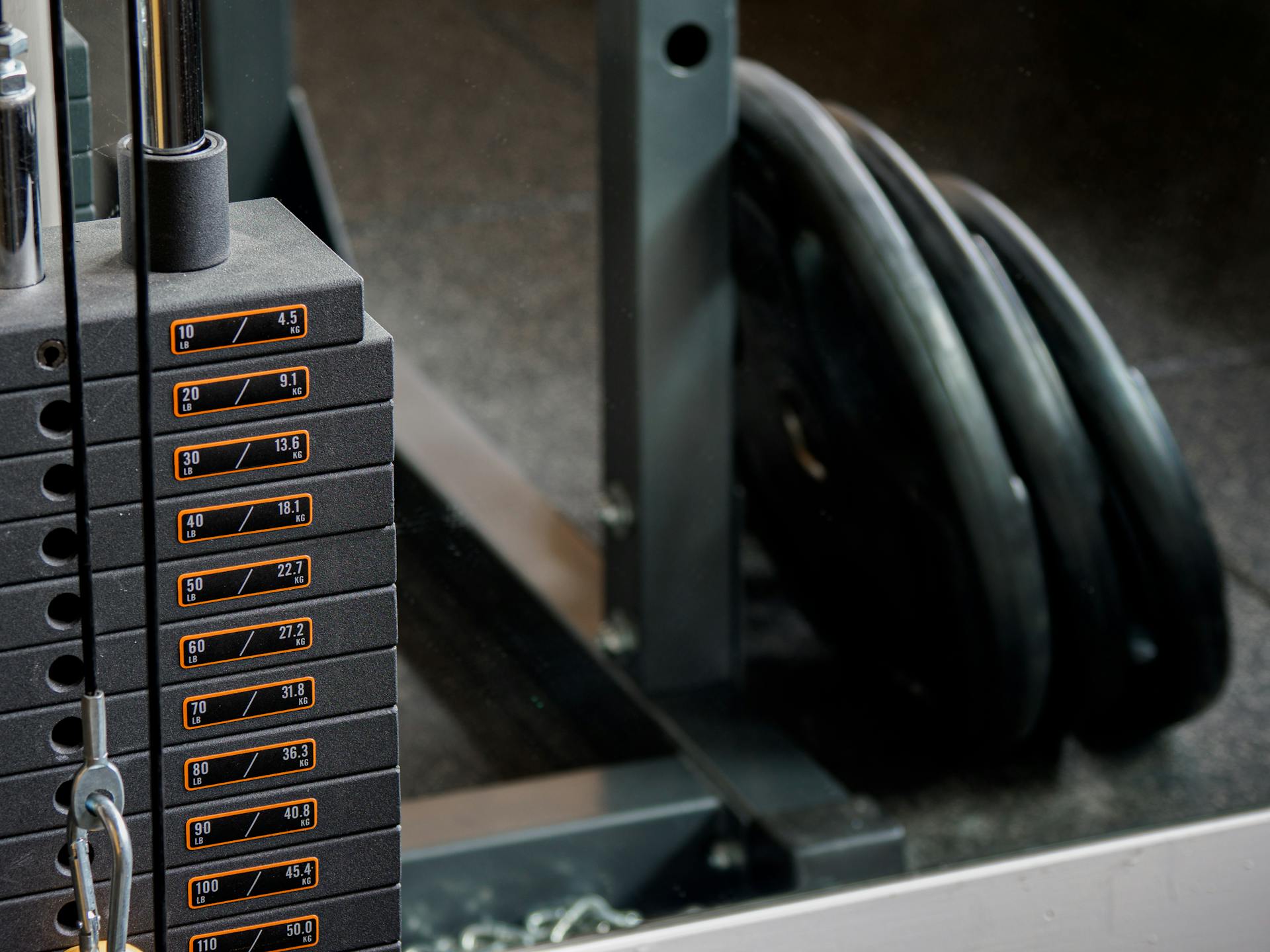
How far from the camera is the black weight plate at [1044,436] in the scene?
647 mm

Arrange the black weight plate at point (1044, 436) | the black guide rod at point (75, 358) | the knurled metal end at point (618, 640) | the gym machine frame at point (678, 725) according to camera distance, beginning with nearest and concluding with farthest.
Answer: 1. the black guide rod at point (75, 358)
2. the gym machine frame at point (678, 725)
3. the black weight plate at point (1044, 436)
4. the knurled metal end at point (618, 640)

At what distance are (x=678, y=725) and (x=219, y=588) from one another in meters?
0.46

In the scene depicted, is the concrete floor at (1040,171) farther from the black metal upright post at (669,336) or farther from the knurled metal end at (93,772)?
the knurled metal end at (93,772)

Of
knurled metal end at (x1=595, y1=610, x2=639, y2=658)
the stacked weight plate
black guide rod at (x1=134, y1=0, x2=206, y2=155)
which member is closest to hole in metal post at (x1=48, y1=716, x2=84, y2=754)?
the stacked weight plate

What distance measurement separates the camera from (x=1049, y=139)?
0.62 m

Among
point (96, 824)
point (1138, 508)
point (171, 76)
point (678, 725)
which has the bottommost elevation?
point (678, 725)

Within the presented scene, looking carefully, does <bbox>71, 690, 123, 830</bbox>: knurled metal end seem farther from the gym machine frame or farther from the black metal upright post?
the black metal upright post

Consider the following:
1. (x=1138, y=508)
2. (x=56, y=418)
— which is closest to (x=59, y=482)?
(x=56, y=418)

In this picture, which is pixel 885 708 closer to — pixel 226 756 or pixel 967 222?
pixel 967 222

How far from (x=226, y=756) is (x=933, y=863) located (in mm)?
489

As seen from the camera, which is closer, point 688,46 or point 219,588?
point 219,588

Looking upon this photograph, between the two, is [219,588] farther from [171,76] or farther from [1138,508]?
[1138,508]

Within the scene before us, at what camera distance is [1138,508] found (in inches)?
28.9

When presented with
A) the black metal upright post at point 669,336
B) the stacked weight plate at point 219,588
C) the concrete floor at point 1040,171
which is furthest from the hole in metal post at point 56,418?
the black metal upright post at point 669,336
